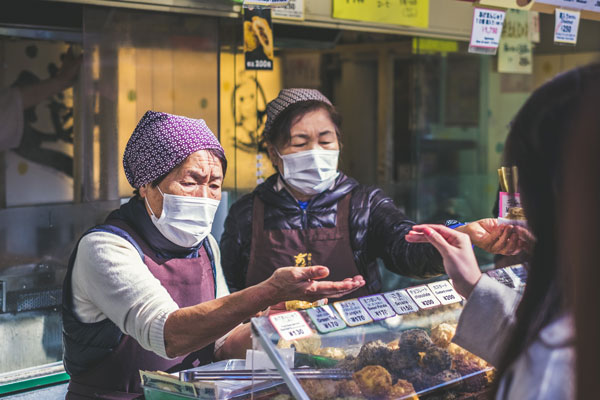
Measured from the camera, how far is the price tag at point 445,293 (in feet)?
6.57

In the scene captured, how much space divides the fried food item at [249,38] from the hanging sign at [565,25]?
1.55m

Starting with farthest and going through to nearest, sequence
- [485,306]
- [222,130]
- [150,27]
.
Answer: [222,130]
[150,27]
[485,306]

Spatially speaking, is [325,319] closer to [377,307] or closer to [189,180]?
[377,307]

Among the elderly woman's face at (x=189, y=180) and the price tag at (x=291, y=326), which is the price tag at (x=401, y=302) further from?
the elderly woman's face at (x=189, y=180)

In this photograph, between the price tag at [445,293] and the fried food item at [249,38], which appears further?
the fried food item at [249,38]

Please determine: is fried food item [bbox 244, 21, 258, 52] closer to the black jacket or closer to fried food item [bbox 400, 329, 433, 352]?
the black jacket

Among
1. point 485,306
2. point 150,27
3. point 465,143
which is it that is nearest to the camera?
point 485,306

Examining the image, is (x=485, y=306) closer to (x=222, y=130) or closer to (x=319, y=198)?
(x=319, y=198)

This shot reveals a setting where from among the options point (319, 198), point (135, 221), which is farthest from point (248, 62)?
point (135, 221)

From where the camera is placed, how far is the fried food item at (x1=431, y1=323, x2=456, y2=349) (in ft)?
6.17

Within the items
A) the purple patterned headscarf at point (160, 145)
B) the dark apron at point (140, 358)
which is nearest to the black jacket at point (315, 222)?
the dark apron at point (140, 358)

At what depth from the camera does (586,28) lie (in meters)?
5.62

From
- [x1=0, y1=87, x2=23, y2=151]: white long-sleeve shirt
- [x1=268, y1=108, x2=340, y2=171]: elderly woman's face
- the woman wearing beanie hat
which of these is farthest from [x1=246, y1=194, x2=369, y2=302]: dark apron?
[x1=0, y1=87, x2=23, y2=151]: white long-sleeve shirt

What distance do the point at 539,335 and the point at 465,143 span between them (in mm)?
4648
